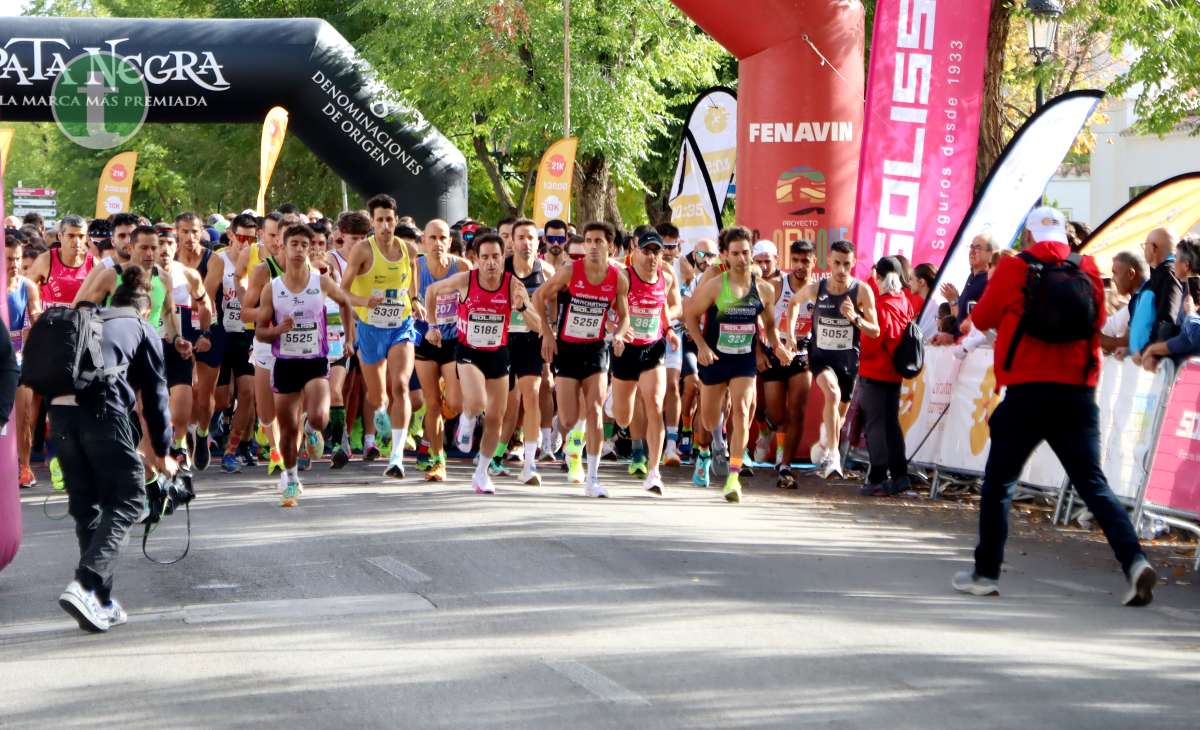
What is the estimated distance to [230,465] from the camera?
14.5 meters

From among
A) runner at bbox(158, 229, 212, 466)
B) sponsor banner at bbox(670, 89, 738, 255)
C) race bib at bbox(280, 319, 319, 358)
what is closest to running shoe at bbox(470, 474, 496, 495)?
Answer: race bib at bbox(280, 319, 319, 358)

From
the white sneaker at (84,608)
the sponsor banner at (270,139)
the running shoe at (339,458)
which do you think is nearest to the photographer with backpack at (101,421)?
the white sneaker at (84,608)

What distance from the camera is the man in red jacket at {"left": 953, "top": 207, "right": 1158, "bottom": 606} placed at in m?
8.55

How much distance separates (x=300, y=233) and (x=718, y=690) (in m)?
7.07

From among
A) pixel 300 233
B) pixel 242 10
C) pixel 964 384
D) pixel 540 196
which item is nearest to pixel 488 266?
pixel 300 233

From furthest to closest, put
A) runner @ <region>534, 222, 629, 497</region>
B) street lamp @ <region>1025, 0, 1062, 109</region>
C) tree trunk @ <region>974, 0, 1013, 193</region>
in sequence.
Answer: tree trunk @ <region>974, 0, 1013, 193</region>, street lamp @ <region>1025, 0, 1062, 109</region>, runner @ <region>534, 222, 629, 497</region>

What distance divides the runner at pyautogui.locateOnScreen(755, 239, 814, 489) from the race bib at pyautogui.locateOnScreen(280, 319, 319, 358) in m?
4.01

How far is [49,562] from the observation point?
9938mm

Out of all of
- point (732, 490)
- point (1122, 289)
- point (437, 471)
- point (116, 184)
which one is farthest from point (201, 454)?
point (116, 184)

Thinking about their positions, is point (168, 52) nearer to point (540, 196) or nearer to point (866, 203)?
point (540, 196)

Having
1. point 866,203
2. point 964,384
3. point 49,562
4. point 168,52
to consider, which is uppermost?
point 168,52

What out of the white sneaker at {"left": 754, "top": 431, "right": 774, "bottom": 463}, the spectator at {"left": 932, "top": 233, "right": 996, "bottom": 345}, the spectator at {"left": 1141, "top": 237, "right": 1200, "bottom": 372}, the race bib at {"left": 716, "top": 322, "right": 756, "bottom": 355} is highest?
the spectator at {"left": 932, "top": 233, "right": 996, "bottom": 345}

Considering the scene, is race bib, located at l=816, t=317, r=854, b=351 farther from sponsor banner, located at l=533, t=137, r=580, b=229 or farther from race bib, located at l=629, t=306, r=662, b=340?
sponsor banner, located at l=533, t=137, r=580, b=229

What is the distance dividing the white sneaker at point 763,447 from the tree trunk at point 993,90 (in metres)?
5.16
